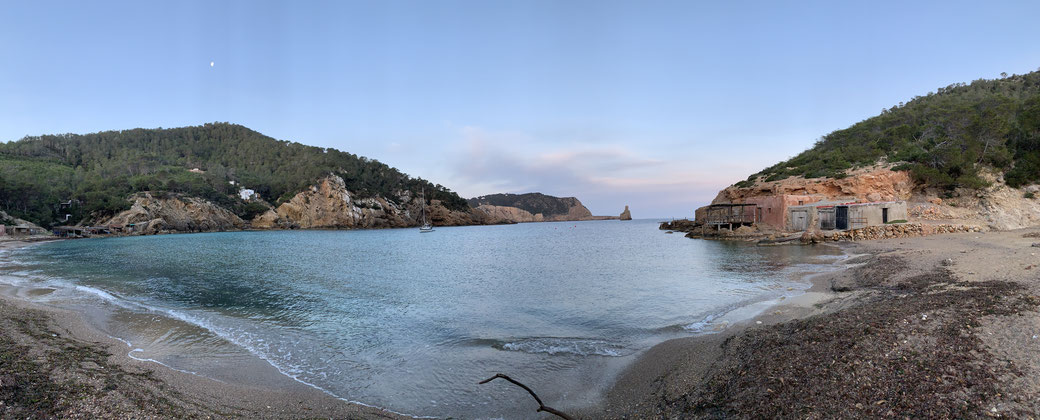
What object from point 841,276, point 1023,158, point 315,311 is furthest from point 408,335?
point 1023,158

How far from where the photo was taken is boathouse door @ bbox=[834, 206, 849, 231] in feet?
107

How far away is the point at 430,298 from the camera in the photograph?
14.6m

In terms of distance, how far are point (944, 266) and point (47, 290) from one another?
102ft

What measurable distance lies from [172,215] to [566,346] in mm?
101565

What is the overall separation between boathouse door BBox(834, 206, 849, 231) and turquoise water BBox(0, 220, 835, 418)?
15.5 metres

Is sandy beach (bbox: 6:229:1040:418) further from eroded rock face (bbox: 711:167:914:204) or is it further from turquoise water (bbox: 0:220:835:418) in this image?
eroded rock face (bbox: 711:167:914:204)

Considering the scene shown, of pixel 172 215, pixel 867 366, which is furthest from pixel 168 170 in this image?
pixel 867 366

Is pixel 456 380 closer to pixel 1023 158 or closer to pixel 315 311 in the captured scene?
pixel 315 311

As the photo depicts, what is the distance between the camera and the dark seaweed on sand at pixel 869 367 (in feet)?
12.4

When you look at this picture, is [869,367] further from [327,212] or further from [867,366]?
[327,212]

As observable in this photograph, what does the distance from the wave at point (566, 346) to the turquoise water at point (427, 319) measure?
0.20 ft

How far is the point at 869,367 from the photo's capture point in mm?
4504

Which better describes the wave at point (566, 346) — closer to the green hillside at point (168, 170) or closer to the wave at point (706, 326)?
the wave at point (706, 326)

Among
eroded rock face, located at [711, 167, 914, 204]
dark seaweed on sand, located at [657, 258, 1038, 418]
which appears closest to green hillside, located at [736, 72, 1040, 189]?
eroded rock face, located at [711, 167, 914, 204]
